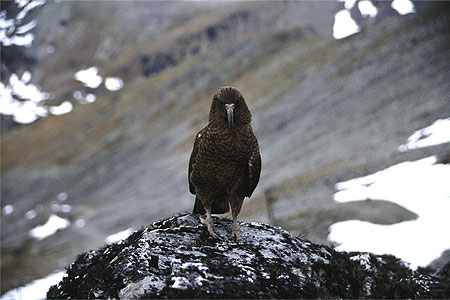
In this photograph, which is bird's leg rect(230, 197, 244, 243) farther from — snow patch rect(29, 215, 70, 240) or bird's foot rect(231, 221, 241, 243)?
snow patch rect(29, 215, 70, 240)

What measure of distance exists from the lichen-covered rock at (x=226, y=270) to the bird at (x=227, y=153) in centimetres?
53

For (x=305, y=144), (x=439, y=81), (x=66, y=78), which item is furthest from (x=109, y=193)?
(x=66, y=78)

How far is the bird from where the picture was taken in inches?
265

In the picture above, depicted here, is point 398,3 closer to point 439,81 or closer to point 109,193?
point 439,81

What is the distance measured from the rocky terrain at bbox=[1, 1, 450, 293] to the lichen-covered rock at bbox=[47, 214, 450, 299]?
17.2ft

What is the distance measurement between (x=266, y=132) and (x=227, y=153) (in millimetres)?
39924

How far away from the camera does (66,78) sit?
136m

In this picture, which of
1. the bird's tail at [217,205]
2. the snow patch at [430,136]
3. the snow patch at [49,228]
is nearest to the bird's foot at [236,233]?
the bird's tail at [217,205]

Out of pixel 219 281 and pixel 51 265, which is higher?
pixel 51 265

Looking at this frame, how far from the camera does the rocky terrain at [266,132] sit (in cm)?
2928

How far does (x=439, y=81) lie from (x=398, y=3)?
91.8 feet

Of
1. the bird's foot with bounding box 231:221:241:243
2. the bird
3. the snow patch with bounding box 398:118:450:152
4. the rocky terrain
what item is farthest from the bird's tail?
the snow patch with bounding box 398:118:450:152

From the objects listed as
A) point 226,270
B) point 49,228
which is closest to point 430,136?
point 226,270

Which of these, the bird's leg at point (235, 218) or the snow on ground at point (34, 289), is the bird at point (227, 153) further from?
the snow on ground at point (34, 289)
